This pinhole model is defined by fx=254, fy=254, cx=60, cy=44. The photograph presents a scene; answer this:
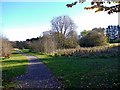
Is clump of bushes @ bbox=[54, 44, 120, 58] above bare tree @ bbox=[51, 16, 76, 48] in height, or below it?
below

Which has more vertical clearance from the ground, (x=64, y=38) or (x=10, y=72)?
(x=64, y=38)

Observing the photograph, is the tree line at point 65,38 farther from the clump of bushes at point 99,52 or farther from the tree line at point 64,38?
the clump of bushes at point 99,52

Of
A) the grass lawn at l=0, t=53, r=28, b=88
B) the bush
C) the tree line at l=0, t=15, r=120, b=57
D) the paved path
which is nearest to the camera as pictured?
the paved path

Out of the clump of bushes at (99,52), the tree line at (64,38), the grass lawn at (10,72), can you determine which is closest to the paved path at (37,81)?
the grass lawn at (10,72)

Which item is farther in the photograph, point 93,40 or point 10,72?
point 93,40

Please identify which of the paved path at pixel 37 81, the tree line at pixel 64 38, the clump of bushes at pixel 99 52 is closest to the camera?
the paved path at pixel 37 81

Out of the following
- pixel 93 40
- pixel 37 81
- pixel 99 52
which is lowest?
pixel 37 81

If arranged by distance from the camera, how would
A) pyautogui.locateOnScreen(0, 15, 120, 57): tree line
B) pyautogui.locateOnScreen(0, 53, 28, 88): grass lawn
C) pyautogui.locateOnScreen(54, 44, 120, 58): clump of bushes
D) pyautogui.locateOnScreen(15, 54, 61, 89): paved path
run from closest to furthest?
1. pyautogui.locateOnScreen(15, 54, 61, 89): paved path
2. pyautogui.locateOnScreen(0, 53, 28, 88): grass lawn
3. pyautogui.locateOnScreen(54, 44, 120, 58): clump of bushes
4. pyautogui.locateOnScreen(0, 15, 120, 57): tree line

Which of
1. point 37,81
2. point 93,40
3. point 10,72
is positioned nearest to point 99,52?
point 10,72

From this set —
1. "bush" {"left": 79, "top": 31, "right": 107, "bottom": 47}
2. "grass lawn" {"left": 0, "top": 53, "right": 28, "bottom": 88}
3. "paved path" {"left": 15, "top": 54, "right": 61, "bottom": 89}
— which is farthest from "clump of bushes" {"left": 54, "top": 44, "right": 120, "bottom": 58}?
"bush" {"left": 79, "top": 31, "right": 107, "bottom": 47}

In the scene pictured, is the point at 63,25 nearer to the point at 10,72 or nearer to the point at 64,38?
the point at 64,38

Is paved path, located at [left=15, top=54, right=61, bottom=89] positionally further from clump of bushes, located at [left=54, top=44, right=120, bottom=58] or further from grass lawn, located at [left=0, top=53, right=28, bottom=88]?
clump of bushes, located at [left=54, top=44, right=120, bottom=58]

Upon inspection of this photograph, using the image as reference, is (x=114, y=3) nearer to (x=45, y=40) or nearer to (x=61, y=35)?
(x=45, y=40)

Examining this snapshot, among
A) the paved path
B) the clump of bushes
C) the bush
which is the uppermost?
the bush
